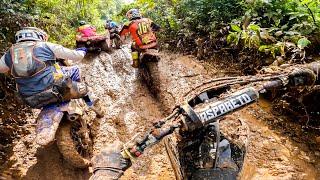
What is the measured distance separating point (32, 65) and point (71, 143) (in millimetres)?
1193

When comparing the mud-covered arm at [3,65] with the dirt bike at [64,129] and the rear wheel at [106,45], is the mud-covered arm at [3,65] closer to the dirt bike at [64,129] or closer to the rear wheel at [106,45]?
the dirt bike at [64,129]

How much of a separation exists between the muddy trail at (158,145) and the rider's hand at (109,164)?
0.99m

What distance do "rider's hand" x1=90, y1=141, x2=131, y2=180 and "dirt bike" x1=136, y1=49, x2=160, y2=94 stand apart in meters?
5.33

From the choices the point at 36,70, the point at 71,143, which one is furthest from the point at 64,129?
the point at 36,70

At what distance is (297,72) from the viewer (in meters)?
2.92

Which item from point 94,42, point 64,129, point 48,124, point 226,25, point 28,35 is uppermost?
point 28,35

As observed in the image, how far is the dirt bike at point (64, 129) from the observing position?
12.8 feet

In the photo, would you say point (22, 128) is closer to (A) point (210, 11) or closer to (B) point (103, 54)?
(B) point (103, 54)

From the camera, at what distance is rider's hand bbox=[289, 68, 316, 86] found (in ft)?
9.54

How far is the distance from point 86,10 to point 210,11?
9.65 m

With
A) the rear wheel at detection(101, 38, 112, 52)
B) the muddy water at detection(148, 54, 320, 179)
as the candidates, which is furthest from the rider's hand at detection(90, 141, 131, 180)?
the rear wheel at detection(101, 38, 112, 52)

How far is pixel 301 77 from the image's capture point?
9.74 feet

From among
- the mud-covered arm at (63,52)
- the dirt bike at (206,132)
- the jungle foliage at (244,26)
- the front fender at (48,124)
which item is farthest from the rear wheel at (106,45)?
the dirt bike at (206,132)

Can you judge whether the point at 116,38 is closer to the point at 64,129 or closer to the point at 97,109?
the point at 97,109
